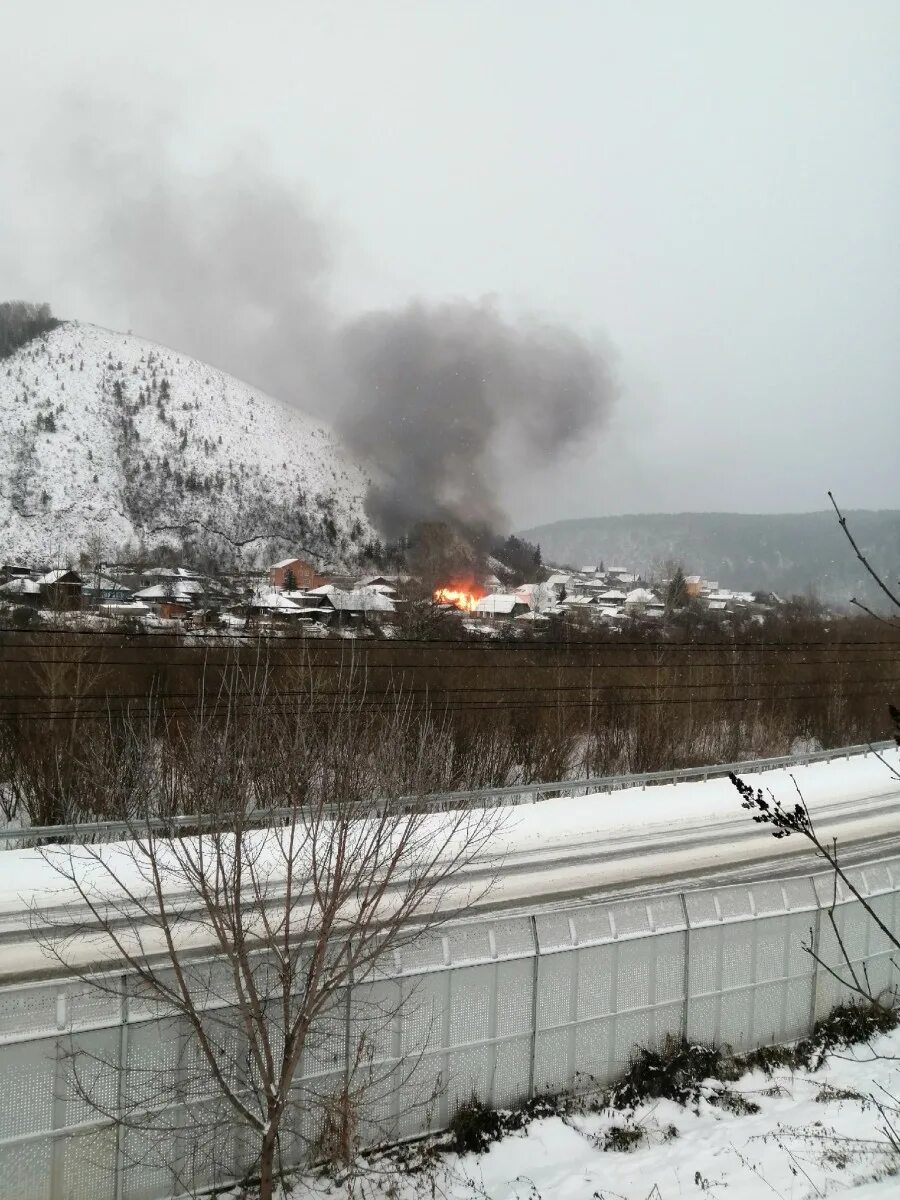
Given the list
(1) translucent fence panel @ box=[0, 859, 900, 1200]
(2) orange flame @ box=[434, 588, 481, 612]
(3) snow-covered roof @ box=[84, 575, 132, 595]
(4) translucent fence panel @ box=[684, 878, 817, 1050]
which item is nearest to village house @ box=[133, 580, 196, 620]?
(3) snow-covered roof @ box=[84, 575, 132, 595]

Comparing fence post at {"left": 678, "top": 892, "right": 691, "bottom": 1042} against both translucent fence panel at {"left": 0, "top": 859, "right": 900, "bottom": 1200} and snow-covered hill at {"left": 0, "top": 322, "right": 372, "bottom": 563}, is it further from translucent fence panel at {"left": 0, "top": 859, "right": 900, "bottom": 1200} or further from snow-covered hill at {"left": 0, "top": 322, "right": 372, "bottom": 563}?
snow-covered hill at {"left": 0, "top": 322, "right": 372, "bottom": 563}

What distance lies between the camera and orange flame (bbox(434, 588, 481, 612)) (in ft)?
91.1

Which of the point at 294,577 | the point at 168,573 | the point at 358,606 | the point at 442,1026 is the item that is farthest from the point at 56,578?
the point at 442,1026

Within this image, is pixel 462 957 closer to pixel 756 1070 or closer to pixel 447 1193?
pixel 447 1193

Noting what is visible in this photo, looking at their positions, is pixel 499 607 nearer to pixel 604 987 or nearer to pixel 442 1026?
pixel 604 987

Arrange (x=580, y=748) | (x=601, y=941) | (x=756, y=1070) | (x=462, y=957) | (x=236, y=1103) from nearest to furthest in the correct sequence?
(x=236, y=1103) < (x=462, y=957) < (x=601, y=941) < (x=756, y=1070) < (x=580, y=748)

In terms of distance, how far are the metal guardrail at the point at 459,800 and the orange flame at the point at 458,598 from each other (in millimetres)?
7862

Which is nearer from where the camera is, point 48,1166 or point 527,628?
point 48,1166

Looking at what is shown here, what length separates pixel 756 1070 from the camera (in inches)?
352

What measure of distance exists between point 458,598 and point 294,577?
6605 mm

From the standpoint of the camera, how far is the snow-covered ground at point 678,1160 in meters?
6.88

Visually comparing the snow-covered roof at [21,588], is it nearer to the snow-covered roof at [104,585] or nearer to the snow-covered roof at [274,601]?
the snow-covered roof at [104,585]

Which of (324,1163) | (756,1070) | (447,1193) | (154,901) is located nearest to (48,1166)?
(324,1163)

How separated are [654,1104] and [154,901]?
6435 mm
